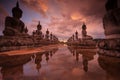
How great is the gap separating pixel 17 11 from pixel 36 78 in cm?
2485

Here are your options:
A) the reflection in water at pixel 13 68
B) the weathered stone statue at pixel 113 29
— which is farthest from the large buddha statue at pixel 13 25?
the weathered stone statue at pixel 113 29

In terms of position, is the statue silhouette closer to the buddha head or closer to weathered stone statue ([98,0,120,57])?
weathered stone statue ([98,0,120,57])

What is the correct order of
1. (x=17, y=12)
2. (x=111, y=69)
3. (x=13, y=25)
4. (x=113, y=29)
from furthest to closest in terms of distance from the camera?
(x=17, y=12) → (x=13, y=25) → (x=113, y=29) → (x=111, y=69)

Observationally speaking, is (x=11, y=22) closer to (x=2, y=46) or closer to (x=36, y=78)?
(x=2, y=46)

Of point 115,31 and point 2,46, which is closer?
point 115,31

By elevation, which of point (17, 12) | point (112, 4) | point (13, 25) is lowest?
point (112, 4)

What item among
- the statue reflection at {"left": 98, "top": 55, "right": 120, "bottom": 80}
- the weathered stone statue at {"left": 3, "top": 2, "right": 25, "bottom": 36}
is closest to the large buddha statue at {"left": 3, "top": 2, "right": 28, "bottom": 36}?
the weathered stone statue at {"left": 3, "top": 2, "right": 25, "bottom": 36}

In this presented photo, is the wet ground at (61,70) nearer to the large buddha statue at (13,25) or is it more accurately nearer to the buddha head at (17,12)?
the large buddha statue at (13,25)

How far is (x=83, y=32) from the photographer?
37750mm

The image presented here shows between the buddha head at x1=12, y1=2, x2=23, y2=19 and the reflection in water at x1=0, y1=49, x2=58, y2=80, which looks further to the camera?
the buddha head at x1=12, y1=2, x2=23, y2=19

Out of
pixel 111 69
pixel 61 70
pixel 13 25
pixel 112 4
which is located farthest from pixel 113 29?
pixel 13 25

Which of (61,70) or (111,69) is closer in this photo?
(111,69)

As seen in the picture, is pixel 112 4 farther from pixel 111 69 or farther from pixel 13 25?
pixel 13 25

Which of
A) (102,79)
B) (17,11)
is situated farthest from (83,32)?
(102,79)
